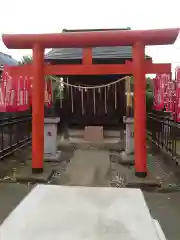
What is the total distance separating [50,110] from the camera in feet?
32.9

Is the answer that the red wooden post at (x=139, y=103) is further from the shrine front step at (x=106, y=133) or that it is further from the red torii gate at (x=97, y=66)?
the shrine front step at (x=106, y=133)

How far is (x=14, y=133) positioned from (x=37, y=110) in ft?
10.8

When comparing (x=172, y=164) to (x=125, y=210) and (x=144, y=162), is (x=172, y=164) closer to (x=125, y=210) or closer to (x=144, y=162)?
(x=144, y=162)

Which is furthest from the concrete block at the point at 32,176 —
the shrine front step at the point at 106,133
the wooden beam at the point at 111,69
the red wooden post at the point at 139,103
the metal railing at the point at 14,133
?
the shrine front step at the point at 106,133

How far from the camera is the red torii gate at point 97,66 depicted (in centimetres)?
662

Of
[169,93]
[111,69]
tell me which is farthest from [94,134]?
[111,69]

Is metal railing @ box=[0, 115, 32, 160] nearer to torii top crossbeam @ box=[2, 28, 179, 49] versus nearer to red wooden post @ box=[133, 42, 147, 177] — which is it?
torii top crossbeam @ box=[2, 28, 179, 49]

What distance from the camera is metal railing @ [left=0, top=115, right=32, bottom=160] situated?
8.35m

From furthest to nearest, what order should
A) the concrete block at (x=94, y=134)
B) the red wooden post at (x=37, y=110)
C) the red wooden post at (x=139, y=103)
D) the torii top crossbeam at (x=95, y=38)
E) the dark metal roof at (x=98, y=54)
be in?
the concrete block at (x=94, y=134)
the dark metal roof at (x=98, y=54)
the red wooden post at (x=37, y=110)
the red wooden post at (x=139, y=103)
the torii top crossbeam at (x=95, y=38)

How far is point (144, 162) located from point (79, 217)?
4496 millimetres

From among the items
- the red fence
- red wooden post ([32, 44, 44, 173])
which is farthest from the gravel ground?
the red fence

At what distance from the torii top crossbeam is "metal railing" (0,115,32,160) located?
2505 mm

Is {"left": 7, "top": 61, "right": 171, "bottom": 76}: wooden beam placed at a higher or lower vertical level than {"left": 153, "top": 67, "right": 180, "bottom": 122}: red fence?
higher

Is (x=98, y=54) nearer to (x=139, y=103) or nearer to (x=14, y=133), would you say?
(x=14, y=133)
